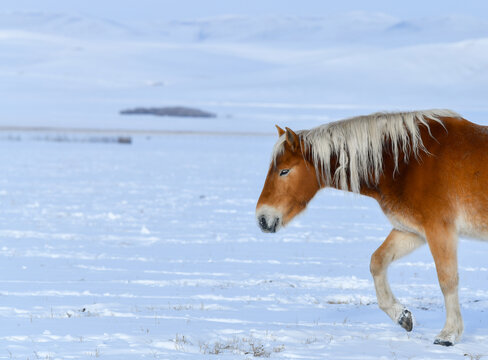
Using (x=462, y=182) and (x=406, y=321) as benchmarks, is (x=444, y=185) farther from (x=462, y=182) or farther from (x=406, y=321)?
(x=406, y=321)

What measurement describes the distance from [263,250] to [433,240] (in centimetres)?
563

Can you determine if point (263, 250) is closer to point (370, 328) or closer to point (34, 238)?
point (34, 238)

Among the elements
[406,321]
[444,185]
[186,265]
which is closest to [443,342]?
[406,321]

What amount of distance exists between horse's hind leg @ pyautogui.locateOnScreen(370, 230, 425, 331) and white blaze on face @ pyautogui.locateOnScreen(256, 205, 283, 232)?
2.90 ft

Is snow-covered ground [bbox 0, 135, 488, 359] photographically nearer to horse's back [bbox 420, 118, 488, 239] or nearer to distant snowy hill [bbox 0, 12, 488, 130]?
horse's back [bbox 420, 118, 488, 239]

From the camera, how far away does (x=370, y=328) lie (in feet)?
20.8

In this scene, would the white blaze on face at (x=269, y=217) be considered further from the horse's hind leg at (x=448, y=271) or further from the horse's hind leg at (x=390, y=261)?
the horse's hind leg at (x=448, y=271)

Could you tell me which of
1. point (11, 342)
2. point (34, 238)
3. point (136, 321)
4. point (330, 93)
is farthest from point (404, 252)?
point (330, 93)

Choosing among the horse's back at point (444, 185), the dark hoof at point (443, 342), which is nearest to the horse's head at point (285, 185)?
the horse's back at point (444, 185)

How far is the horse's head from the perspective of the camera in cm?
617

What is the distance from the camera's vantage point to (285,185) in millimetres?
6195

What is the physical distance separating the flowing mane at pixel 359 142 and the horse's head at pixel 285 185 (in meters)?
0.04

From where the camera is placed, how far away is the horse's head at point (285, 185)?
20.2 ft

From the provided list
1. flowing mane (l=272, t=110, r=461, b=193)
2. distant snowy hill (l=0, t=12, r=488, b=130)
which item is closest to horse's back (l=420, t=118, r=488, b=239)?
flowing mane (l=272, t=110, r=461, b=193)
